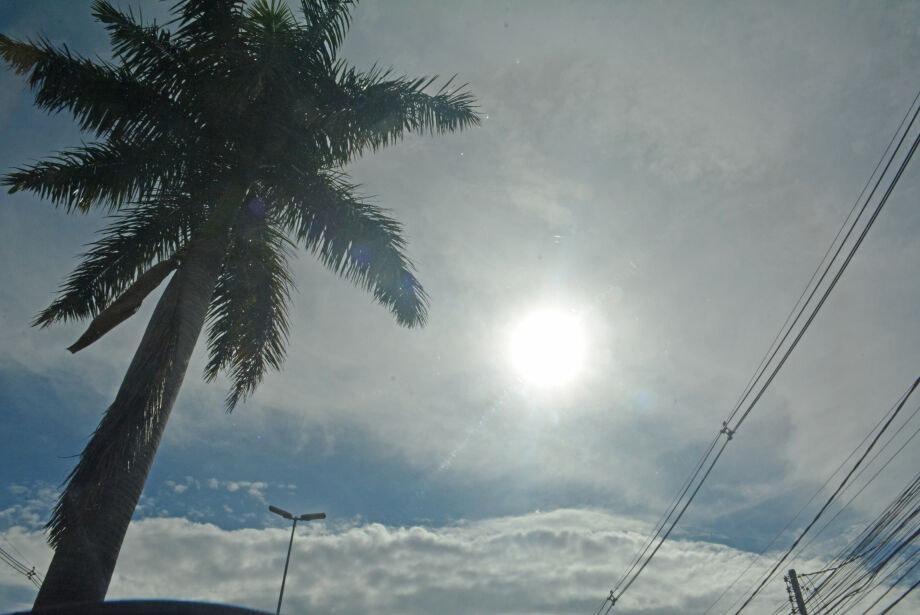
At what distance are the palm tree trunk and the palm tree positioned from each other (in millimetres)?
104

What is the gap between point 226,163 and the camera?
8414mm

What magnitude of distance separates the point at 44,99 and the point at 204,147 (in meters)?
2.26

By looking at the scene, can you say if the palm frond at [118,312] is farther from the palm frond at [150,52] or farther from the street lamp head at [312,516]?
the street lamp head at [312,516]

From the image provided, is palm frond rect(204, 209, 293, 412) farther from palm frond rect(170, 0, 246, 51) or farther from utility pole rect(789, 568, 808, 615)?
utility pole rect(789, 568, 808, 615)

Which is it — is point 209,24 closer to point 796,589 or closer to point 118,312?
point 118,312

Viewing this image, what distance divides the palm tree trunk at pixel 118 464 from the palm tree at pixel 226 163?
104 mm

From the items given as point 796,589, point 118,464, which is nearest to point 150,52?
point 118,464

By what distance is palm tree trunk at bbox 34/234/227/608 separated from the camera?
5203 mm

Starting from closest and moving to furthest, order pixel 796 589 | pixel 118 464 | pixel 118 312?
pixel 118 464
pixel 118 312
pixel 796 589

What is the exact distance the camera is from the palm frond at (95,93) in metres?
7.77

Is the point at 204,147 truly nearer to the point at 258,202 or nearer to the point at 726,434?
the point at 258,202

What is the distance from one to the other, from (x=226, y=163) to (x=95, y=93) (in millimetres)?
1966

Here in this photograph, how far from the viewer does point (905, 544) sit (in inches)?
311

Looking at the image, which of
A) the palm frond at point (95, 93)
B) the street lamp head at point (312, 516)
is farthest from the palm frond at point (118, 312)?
the street lamp head at point (312, 516)
